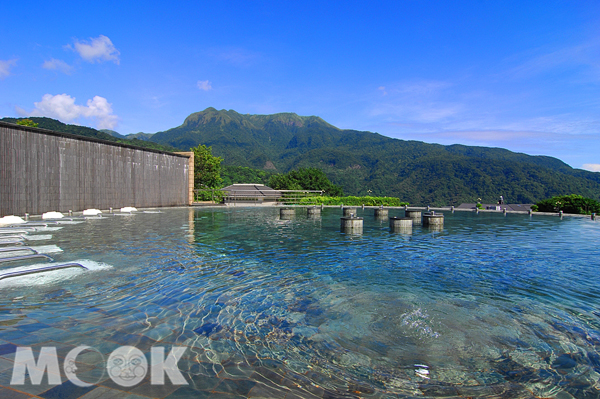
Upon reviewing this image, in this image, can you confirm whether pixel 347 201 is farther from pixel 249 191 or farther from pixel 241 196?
pixel 249 191

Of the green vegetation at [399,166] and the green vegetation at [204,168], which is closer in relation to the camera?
the green vegetation at [204,168]

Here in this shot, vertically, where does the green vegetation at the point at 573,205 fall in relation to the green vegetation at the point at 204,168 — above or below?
below

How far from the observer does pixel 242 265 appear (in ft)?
22.7

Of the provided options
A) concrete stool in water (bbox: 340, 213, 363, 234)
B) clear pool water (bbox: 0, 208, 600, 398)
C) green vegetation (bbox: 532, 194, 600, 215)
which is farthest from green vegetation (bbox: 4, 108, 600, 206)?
clear pool water (bbox: 0, 208, 600, 398)

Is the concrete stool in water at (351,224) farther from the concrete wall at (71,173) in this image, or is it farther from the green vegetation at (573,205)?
the green vegetation at (573,205)

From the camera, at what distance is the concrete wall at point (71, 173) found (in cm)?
1463

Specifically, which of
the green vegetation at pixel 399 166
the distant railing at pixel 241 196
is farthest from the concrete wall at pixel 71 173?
the green vegetation at pixel 399 166

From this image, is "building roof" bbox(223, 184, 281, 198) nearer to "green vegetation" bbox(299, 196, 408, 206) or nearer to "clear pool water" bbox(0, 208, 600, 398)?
"green vegetation" bbox(299, 196, 408, 206)

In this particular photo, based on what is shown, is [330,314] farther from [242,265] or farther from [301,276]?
[242,265]

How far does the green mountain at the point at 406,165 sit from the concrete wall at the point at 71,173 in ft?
86.3

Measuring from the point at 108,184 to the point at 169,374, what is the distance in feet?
64.0

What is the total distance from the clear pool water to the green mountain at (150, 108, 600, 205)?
115 ft

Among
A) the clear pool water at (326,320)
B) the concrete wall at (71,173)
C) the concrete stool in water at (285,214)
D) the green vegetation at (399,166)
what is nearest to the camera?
the clear pool water at (326,320)

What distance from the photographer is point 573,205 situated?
23547mm
